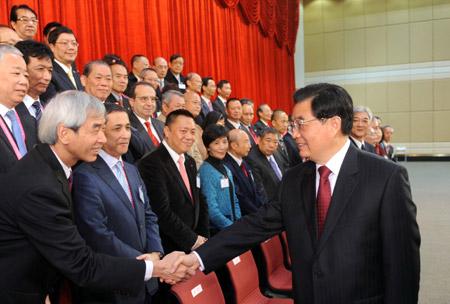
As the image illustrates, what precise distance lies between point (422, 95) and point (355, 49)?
2.37m

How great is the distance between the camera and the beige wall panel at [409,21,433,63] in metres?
12.3

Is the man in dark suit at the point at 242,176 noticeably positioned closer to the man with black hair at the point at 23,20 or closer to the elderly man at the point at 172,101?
the elderly man at the point at 172,101

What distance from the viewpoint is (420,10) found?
1241 centimetres

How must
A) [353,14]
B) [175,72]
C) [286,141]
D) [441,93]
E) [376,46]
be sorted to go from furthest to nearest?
[353,14]
[376,46]
[441,93]
[175,72]
[286,141]

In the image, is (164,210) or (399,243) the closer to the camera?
(399,243)

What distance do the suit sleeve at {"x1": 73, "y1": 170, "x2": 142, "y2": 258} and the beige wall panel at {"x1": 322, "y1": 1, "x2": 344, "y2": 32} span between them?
500 inches

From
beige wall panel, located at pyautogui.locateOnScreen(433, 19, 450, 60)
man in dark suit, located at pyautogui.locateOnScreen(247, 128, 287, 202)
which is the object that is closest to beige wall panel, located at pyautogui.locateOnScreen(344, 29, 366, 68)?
beige wall panel, located at pyautogui.locateOnScreen(433, 19, 450, 60)

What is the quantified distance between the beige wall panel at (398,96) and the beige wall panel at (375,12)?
6.15ft

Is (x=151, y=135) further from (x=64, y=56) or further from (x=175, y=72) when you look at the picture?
(x=175, y=72)

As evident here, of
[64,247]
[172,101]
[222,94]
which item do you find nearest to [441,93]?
[222,94]

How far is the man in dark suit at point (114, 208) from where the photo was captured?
1913mm

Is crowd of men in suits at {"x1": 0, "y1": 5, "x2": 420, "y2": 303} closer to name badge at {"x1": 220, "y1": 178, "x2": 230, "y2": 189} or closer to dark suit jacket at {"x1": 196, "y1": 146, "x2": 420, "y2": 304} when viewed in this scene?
dark suit jacket at {"x1": 196, "y1": 146, "x2": 420, "y2": 304}

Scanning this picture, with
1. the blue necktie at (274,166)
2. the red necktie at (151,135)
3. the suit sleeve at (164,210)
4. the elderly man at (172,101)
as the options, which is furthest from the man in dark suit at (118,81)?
the blue necktie at (274,166)

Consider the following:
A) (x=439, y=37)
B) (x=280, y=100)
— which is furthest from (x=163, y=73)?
(x=439, y=37)
